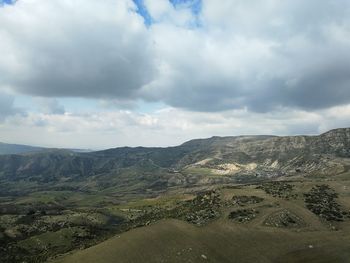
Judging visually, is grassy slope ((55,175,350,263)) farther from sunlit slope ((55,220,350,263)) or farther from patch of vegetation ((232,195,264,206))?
patch of vegetation ((232,195,264,206))

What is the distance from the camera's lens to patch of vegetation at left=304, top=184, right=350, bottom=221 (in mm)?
86600

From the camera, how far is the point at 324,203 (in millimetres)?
96250

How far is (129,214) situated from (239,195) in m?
60.4

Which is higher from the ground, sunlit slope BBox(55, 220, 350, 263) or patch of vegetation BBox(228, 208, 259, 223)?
patch of vegetation BBox(228, 208, 259, 223)

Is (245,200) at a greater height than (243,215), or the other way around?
(245,200)

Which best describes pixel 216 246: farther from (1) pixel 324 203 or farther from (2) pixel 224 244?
(1) pixel 324 203

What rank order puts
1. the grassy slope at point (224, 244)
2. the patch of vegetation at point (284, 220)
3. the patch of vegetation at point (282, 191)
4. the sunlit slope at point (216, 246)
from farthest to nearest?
1. the patch of vegetation at point (282, 191)
2. the patch of vegetation at point (284, 220)
3. the grassy slope at point (224, 244)
4. the sunlit slope at point (216, 246)

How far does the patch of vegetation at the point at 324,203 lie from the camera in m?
86.6

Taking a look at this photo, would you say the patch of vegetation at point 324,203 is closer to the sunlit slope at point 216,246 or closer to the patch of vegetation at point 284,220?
the patch of vegetation at point 284,220

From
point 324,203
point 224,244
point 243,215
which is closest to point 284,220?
point 243,215

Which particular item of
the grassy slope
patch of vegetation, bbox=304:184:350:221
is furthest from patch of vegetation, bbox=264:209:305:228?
patch of vegetation, bbox=304:184:350:221

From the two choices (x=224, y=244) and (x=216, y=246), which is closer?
(x=216, y=246)

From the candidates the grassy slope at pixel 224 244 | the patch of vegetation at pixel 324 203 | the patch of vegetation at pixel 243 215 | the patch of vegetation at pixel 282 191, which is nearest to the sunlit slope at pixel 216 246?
the grassy slope at pixel 224 244

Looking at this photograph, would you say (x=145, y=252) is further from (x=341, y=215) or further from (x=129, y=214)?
(x=129, y=214)
